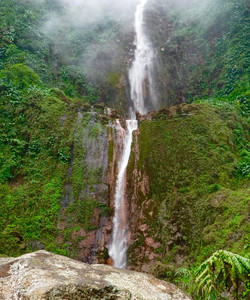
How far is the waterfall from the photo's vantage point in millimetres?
12273

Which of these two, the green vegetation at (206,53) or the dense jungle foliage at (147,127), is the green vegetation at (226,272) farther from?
the green vegetation at (206,53)

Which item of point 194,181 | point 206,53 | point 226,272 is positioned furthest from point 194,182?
point 206,53

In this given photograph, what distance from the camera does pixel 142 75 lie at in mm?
26516

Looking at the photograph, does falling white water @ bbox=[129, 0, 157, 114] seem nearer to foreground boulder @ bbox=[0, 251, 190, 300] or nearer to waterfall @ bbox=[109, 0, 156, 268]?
waterfall @ bbox=[109, 0, 156, 268]

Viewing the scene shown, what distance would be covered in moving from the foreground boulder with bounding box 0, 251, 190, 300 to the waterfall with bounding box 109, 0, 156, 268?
6532 mm

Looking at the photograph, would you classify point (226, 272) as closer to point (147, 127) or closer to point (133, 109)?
point (147, 127)

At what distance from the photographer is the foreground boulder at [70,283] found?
4121mm

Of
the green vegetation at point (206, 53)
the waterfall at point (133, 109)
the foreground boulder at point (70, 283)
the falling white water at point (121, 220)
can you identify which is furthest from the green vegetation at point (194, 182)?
the green vegetation at point (206, 53)

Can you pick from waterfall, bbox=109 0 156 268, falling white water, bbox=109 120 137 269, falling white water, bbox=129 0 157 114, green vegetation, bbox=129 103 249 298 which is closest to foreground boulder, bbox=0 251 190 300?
green vegetation, bbox=129 103 249 298

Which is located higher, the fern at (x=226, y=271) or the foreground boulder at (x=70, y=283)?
the fern at (x=226, y=271)

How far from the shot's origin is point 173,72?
27.5 meters

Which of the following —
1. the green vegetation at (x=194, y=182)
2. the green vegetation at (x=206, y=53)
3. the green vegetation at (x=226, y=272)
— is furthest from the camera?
the green vegetation at (x=206, y=53)

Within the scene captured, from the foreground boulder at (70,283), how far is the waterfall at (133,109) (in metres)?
6.53

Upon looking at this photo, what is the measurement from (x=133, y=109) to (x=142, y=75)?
15.8 ft
